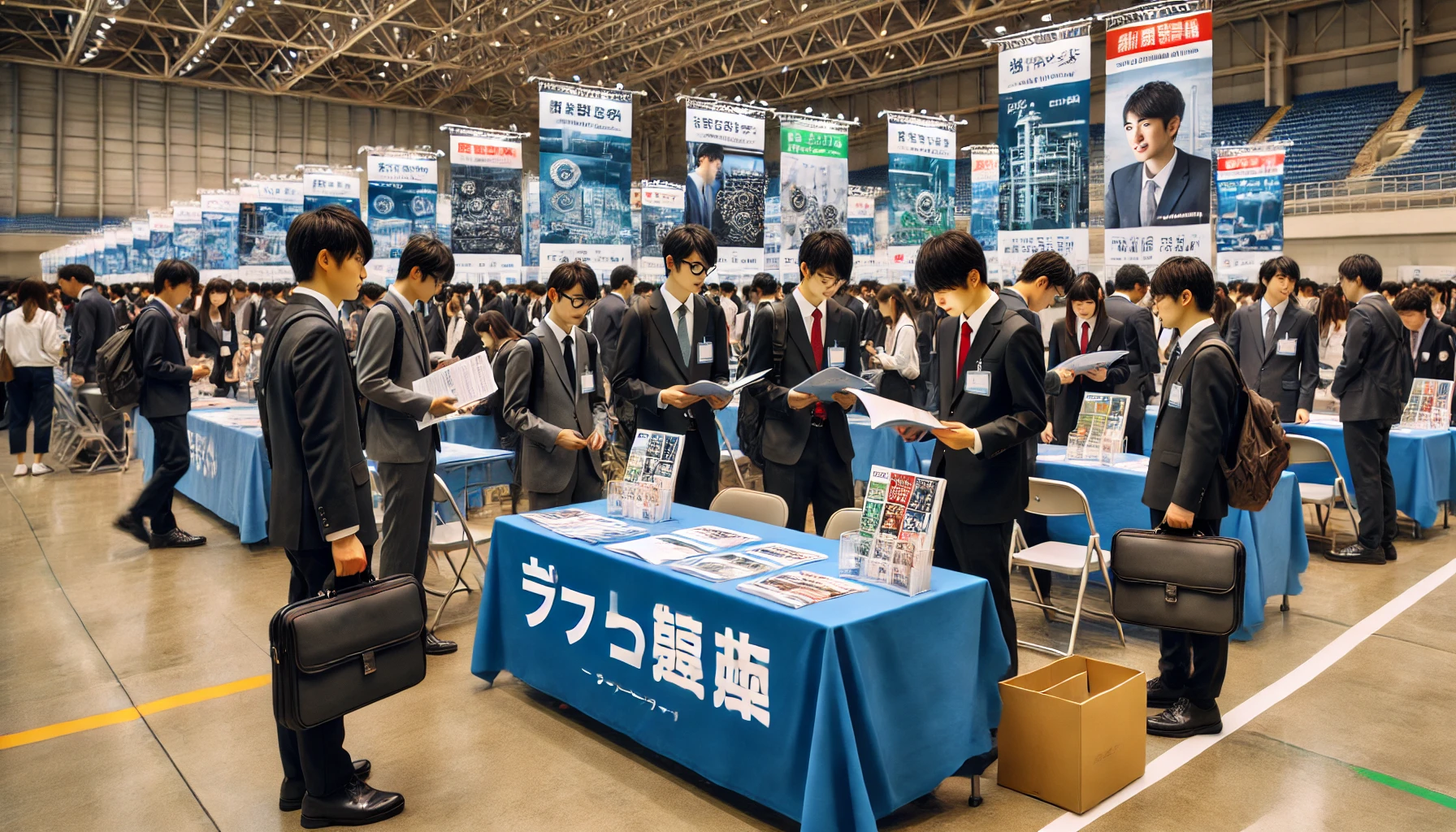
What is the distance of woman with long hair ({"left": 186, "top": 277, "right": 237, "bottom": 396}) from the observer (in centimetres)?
657

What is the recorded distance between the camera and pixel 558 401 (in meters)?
3.69

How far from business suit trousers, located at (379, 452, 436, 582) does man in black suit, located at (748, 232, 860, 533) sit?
1295 millimetres

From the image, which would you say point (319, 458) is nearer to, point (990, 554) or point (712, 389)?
point (712, 389)

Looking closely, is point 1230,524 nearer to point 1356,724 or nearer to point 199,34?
point 1356,724

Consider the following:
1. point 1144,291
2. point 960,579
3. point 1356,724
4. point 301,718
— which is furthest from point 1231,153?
point 301,718

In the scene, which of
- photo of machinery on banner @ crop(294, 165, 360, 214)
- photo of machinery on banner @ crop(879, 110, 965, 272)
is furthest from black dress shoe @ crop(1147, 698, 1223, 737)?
photo of machinery on banner @ crop(294, 165, 360, 214)

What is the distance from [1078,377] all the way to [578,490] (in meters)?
2.77

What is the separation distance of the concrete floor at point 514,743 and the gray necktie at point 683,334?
140 centimetres

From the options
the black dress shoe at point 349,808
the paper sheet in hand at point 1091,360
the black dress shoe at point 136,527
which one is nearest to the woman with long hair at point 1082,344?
the paper sheet in hand at point 1091,360

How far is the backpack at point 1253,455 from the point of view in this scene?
2.84 meters

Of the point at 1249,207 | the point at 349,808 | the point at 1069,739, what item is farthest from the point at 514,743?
the point at 1249,207

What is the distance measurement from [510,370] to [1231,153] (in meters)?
10.4

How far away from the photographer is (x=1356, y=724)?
303 cm

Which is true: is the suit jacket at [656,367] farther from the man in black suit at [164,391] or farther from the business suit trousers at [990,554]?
the man in black suit at [164,391]
